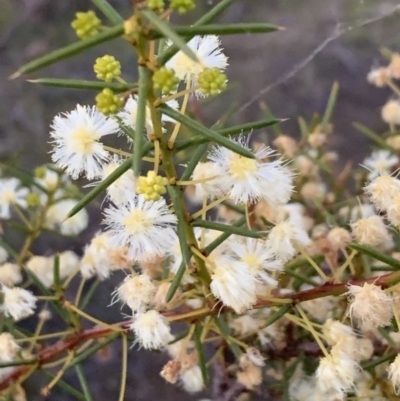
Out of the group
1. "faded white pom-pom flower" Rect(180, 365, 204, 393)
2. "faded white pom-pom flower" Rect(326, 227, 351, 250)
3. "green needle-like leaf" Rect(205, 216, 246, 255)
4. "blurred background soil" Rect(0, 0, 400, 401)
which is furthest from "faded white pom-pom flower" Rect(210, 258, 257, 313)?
"blurred background soil" Rect(0, 0, 400, 401)

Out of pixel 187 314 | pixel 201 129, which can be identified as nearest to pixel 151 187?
pixel 201 129

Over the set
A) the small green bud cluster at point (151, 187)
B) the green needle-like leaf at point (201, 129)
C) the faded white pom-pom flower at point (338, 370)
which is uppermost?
the green needle-like leaf at point (201, 129)

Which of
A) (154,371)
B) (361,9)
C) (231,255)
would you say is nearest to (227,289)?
(231,255)

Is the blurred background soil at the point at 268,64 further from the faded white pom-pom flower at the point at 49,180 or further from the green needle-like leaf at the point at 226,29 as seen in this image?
the green needle-like leaf at the point at 226,29

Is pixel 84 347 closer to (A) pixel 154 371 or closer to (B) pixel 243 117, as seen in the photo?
(A) pixel 154 371

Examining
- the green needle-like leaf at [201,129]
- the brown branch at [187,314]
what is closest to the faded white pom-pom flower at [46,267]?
the brown branch at [187,314]

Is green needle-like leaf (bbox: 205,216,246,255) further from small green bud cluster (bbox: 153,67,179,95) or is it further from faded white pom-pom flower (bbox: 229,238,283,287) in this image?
small green bud cluster (bbox: 153,67,179,95)
